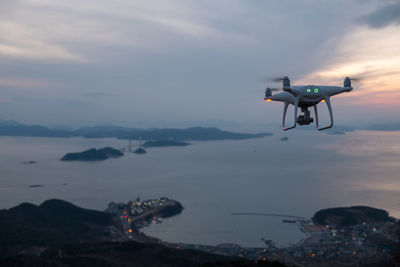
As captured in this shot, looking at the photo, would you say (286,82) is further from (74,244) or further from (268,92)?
(74,244)

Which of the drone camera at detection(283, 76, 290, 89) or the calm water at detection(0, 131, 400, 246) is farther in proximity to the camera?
the calm water at detection(0, 131, 400, 246)

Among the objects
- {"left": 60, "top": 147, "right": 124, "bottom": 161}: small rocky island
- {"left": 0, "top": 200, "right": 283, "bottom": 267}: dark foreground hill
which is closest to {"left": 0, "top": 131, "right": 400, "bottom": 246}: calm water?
{"left": 60, "top": 147, "right": 124, "bottom": 161}: small rocky island

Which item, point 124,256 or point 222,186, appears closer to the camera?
point 124,256

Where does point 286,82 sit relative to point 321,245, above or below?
above

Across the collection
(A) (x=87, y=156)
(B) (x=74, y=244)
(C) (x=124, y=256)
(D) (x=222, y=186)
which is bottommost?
(C) (x=124, y=256)

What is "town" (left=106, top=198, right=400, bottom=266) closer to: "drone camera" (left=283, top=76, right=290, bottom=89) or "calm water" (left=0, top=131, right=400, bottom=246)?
"calm water" (left=0, top=131, right=400, bottom=246)

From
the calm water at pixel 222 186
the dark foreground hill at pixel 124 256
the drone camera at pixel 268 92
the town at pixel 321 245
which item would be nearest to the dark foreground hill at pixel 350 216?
the town at pixel 321 245

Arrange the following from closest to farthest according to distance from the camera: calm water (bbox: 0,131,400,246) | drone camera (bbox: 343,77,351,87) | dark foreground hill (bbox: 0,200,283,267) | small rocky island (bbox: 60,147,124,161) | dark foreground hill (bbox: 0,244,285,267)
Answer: drone camera (bbox: 343,77,351,87) → dark foreground hill (bbox: 0,244,285,267) → dark foreground hill (bbox: 0,200,283,267) → calm water (bbox: 0,131,400,246) → small rocky island (bbox: 60,147,124,161)

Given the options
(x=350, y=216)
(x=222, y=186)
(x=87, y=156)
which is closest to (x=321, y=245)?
(x=350, y=216)
